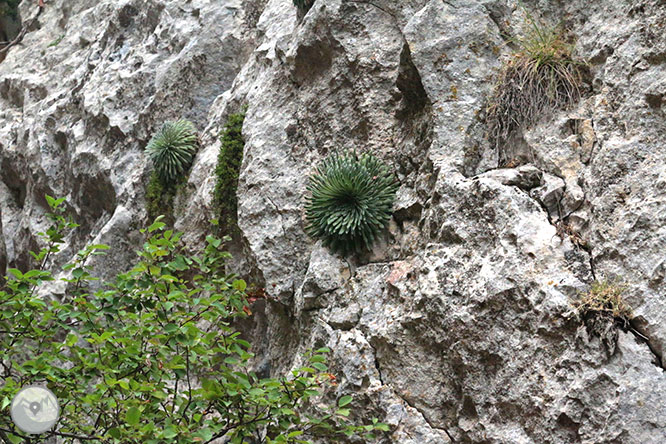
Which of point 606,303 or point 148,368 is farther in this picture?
point 606,303

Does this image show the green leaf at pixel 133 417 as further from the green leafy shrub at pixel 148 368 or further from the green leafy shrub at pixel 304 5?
the green leafy shrub at pixel 304 5

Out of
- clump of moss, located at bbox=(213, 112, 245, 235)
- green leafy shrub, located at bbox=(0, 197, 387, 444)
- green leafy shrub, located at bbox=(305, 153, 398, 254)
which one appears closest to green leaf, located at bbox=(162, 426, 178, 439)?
green leafy shrub, located at bbox=(0, 197, 387, 444)

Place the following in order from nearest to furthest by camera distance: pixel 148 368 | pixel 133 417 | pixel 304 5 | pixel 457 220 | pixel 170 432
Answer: pixel 133 417 < pixel 170 432 < pixel 148 368 < pixel 457 220 < pixel 304 5

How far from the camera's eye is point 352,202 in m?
6.87

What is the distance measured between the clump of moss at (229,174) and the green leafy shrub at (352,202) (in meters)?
1.87

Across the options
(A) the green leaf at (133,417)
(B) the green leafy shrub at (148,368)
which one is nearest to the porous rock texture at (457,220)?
(B) the green leafy shrub at (148,368)

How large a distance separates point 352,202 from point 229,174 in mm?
2594

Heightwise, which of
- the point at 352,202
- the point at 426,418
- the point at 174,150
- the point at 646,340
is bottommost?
the point at 426,418

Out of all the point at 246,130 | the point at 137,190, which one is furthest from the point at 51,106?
the point at 246,130

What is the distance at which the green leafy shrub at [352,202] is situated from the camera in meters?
6.73

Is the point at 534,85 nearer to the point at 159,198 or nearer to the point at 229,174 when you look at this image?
the point at 229,174

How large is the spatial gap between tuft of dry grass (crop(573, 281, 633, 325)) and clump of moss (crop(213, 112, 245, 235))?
16.2 feet

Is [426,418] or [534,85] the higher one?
[534,85]

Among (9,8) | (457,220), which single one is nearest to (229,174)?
(457,220)
